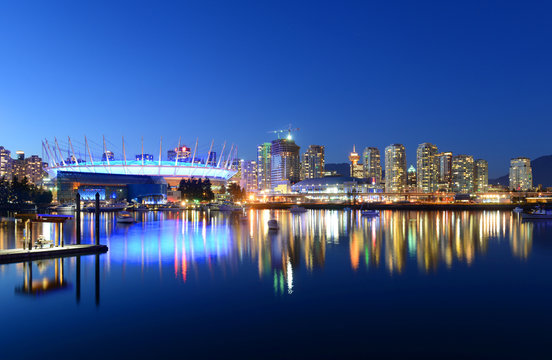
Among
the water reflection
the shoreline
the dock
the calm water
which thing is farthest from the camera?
the shoreline

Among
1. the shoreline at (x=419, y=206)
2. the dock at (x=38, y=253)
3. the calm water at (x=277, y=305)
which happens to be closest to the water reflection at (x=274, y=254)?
the calm water at (x=277, y=305)

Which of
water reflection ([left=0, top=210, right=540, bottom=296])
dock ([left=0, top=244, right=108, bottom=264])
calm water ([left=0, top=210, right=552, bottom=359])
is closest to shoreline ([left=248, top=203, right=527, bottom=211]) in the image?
water reflection ([left=0, top=210, right=540, bottom=296])

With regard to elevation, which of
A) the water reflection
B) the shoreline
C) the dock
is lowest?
the shoreline

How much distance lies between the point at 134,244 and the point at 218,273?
44.8 feet

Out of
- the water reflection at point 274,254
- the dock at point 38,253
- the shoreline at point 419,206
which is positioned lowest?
the shoreline at point 419,206

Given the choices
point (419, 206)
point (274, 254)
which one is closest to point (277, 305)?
point (274, 254)

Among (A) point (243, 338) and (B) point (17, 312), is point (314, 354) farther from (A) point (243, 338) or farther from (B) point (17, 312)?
(B) point (17, 312)

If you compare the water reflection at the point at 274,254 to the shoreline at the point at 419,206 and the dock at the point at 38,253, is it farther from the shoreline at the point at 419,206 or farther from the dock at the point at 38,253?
the shoreline at the point at 419,206

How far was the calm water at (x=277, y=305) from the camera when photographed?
11.1m

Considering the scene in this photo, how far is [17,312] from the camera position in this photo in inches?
551

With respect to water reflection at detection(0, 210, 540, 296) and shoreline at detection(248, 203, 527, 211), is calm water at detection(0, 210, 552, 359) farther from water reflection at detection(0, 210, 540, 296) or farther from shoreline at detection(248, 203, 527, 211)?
shoreline at detection(248, 203, 527, 211)

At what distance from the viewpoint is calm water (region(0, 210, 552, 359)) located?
1107 cm

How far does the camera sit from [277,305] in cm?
1491

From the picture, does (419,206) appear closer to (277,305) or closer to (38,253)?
(38,253)
